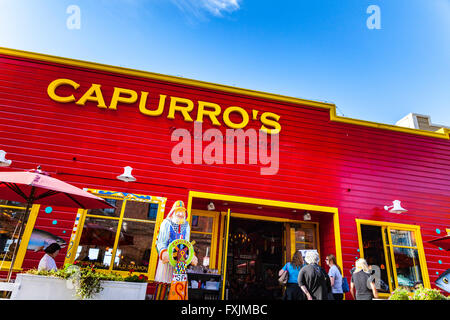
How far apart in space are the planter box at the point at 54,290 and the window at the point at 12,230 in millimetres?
3549

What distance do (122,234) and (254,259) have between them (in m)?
5.54

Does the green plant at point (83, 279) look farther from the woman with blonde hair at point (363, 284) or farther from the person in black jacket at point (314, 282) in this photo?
the woman with blonde hair at point (363, 284)

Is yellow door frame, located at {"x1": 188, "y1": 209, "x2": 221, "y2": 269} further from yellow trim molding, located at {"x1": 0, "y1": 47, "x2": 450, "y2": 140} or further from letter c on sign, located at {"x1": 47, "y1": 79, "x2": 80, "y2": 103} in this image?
letter c on sign, located at {"x1": 47, "y1": 79, "x2": 80, "y2": 103}

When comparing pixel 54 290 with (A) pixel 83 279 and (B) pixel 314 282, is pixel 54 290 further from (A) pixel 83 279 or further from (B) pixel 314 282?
(B) pixel 314 282

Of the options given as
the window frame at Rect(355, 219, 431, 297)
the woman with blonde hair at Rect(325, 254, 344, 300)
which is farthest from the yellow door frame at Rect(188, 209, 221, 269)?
the window frame at Rect(355, 219, 431, 297)

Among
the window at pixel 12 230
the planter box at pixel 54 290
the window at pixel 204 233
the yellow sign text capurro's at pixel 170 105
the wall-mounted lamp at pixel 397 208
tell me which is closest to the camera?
the planter box at pixel 54 290

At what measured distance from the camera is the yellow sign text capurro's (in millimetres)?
8188

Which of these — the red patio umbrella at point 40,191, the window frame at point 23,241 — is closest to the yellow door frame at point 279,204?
the red patio umbrella at point 40,191

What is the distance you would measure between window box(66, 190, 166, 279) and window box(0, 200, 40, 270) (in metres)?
1.09

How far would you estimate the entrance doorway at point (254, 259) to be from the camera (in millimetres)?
10195

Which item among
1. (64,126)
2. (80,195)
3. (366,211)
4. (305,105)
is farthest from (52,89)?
(366,211)

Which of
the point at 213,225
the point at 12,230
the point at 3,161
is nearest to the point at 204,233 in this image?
the point at 213,225

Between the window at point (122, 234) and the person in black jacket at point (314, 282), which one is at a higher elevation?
the window at point (122, 234)

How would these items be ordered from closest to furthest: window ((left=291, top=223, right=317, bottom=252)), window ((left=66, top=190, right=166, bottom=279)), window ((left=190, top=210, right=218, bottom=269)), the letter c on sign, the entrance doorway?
window ((left=66, top=190, right=166, bottom=279)), the letter c on sign, window ((left=190, top=210, right=218, bottom=269)), window ((left=291, top=223, right=317, bottom=252)), the entrance doorway
